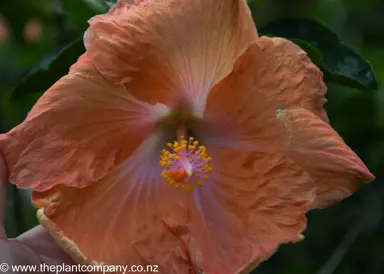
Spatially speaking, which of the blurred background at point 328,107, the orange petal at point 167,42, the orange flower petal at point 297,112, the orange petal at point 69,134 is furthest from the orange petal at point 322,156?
the blurred background at point 328,107

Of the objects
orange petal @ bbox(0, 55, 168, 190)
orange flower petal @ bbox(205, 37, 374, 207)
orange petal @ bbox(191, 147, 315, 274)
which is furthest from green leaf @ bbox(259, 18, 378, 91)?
orange petal @ bbox(0, 55, 168, 190)

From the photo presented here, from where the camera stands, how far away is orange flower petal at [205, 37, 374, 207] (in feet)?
3.69

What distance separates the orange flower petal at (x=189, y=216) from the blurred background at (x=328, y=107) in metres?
0.61

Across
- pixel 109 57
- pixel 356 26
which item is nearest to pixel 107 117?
pixel 109 57

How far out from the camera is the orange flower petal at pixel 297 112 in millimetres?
1125

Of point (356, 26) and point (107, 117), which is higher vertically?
point (107, 117)

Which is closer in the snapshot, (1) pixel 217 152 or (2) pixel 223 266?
(2) pixel 223 266

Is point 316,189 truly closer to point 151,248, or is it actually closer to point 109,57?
point 151,248

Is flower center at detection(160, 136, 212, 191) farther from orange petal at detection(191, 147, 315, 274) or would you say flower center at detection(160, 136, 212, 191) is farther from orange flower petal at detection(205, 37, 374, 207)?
orange flower petal at detection(205, 37, 374, 207)

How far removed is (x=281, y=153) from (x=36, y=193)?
0.52 meters

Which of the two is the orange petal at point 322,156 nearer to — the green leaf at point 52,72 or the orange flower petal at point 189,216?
the orange flower petal at point 189,216

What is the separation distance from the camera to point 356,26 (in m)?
2.37

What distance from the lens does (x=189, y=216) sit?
1.25m

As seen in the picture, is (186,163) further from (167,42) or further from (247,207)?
(167,42)
